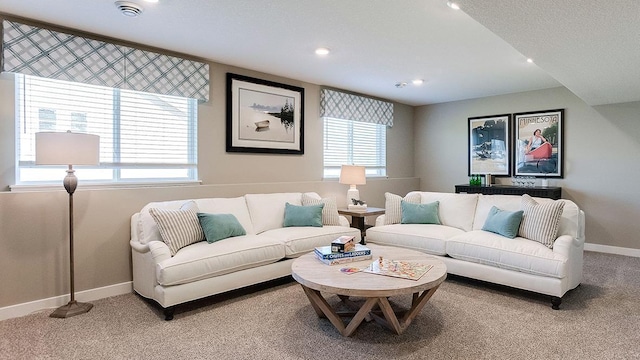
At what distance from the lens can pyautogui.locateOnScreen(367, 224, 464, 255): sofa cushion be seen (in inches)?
149

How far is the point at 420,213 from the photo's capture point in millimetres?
4359

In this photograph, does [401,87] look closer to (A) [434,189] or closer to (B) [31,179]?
(A) [434,189]

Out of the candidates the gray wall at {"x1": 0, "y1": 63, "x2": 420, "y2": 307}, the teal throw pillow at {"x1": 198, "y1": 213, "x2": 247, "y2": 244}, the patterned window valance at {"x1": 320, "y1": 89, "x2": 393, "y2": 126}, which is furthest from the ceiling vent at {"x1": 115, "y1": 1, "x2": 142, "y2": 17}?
the patterned window valance at {"x1": 320, "y1": 89, "x2": 393, "y2": 126}

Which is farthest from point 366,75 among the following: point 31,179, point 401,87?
point 31,179

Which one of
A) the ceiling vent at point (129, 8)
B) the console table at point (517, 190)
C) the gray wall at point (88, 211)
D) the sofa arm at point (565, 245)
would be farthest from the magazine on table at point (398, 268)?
the console table at point (517, 190)

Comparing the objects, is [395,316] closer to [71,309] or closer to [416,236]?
[416,236]

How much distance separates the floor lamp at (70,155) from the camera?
9.03ft

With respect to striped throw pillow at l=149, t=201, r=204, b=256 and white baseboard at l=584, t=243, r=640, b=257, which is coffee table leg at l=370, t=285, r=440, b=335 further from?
white baseboard at l=584, t=243, r=640, b=257

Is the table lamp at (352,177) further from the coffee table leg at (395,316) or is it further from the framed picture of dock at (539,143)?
the framed picture of dock at (539,143)

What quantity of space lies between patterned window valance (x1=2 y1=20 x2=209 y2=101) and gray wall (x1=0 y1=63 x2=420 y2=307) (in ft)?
0.65

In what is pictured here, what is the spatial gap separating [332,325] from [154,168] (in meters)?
2.45

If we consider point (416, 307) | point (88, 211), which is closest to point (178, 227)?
point (88, 211)

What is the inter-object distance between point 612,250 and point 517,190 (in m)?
1.46

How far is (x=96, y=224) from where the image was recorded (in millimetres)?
3293
